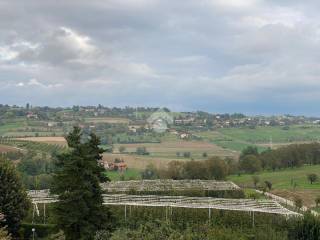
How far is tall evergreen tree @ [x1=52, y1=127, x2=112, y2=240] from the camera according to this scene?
31.8 meters

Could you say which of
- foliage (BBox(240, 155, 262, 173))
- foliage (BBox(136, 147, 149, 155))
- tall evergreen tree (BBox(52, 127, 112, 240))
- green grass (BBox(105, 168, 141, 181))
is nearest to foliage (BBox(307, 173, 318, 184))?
foliage (BBox(240, 155, 262, 173))

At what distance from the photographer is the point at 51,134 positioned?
124688 mm

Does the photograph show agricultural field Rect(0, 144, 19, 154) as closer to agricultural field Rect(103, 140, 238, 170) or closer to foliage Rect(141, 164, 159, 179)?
agricultural field Rect(103, 140, 238, 170)

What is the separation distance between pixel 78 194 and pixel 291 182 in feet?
158

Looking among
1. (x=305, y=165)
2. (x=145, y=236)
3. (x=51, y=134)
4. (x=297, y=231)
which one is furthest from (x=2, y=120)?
(x=145, y=236)

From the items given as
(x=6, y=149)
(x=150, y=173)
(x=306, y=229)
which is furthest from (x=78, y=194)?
(x=6, y=149)

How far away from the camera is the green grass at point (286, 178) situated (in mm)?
72188

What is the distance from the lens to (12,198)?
4153cm

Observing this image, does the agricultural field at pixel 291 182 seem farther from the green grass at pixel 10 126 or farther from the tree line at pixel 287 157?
the green grass at pixel 10 126

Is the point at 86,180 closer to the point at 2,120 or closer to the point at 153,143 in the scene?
the point at 153,143

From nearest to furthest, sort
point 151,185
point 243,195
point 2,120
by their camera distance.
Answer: point 243,195, point 151,185, point 2,120

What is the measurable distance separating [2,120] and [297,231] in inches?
4634

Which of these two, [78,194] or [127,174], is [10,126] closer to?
[127,174]

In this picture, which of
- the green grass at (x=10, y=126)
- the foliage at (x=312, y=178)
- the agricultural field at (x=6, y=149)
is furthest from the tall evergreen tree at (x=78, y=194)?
the green grass at (x=10, y=126)
